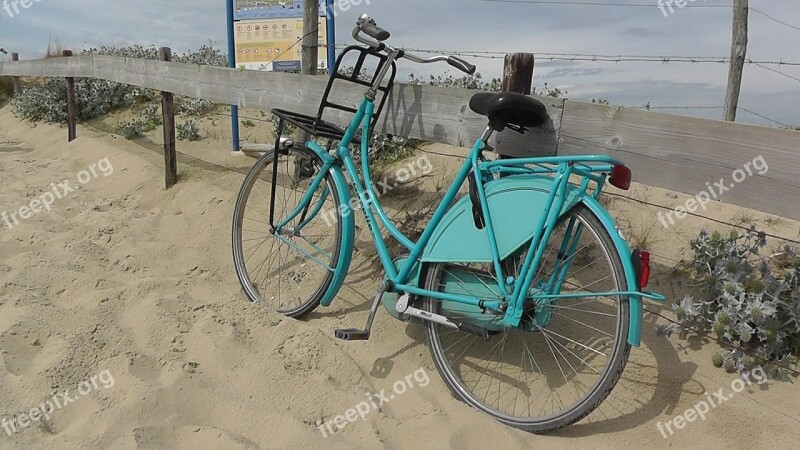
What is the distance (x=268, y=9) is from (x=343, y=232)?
4120mm

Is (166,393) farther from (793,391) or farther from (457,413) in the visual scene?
(793,391)

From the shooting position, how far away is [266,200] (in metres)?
5.06

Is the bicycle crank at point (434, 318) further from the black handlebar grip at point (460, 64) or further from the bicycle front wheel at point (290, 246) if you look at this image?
the black handlebar grip at point (460, 64)

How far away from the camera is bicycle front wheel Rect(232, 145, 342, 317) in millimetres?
3570

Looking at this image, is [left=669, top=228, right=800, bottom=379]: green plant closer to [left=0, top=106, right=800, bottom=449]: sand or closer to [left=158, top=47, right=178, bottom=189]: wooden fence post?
[left=0, top=106, right=800, bottom=449]: sand

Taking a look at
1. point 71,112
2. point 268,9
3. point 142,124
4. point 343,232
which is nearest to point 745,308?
point 343,232

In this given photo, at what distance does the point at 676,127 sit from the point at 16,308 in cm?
346

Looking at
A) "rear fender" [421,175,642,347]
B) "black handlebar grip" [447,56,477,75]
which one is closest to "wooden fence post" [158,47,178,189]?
"black handlebar grip" [447,56,477,75]

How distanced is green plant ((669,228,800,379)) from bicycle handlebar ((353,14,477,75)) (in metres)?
1.55

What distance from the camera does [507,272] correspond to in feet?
8.91

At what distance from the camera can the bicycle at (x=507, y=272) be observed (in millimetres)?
2469

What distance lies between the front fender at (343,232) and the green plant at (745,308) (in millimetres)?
1708

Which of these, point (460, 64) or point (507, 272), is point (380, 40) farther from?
point (507, 272)

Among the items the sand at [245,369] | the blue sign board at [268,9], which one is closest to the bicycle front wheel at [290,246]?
the sand at [245,369]
